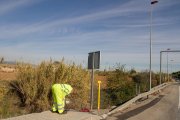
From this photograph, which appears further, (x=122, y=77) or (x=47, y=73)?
(x=122, y=77)

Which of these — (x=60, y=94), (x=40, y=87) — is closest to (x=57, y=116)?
(x=60, y=94)

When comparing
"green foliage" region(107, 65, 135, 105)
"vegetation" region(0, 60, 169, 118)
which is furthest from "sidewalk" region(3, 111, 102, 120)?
"green foliage" region(107, 65, 135, 105)

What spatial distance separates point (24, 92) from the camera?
17078 millimetres

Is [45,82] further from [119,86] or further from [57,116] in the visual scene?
[119,86]

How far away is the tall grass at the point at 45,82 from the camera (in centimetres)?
1670

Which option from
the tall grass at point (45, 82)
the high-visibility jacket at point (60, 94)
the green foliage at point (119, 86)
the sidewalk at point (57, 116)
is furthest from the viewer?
the green foliage at point (119, 86)

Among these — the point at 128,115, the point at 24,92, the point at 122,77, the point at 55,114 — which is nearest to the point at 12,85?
the point at 24,92

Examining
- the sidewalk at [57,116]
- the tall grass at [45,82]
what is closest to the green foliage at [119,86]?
the tall grass at [45,82]

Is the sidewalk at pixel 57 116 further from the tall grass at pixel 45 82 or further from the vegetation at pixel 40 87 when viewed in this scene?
the tall grass at pixel 45 82

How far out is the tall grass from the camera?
16703 millimetres

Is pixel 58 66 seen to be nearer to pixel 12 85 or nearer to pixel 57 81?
pixel 57 81

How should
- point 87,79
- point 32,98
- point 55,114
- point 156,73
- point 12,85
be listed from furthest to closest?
1. point 156,73
2. point 87,79
3. point 12,85
4. point 32,98
5. point 55,114

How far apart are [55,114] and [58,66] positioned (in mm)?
5953

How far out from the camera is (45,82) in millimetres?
17141
